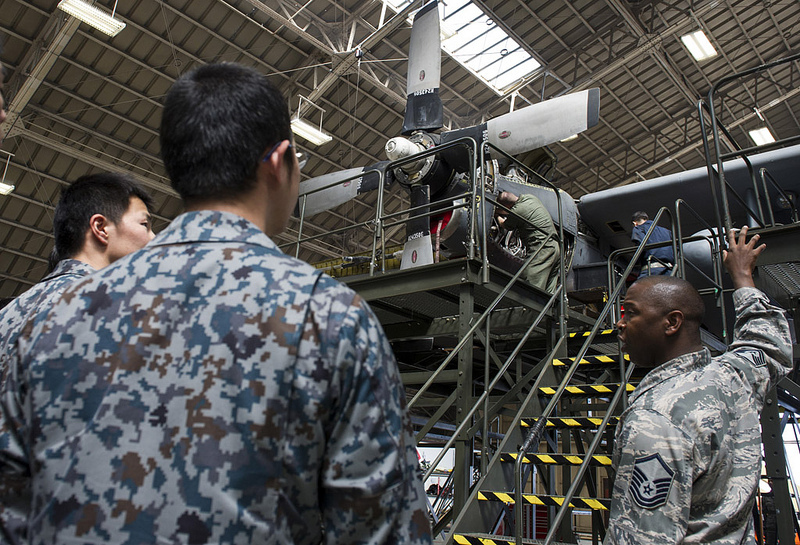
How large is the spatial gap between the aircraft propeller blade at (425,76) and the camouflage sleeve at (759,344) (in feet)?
20.6

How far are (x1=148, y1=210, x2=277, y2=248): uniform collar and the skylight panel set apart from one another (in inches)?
697

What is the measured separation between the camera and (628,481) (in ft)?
7.95

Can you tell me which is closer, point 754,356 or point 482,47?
point 754,356

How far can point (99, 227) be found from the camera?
236 centimetres

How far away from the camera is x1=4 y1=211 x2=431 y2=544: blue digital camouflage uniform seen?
1.02 metres

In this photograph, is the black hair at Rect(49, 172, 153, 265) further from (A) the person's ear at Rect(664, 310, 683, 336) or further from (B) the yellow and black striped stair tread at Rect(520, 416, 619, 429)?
(B) the yellow and black striped stair tread at Rect(520, 416, 619, 429)

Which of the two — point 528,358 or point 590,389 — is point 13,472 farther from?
point 528,358

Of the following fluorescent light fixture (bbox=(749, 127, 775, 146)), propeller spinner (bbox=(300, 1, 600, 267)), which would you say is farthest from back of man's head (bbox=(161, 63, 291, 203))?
fluorescent light fixture (bbox=(749, 127, 775, 146))

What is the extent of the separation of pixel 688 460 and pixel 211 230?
1.95 m

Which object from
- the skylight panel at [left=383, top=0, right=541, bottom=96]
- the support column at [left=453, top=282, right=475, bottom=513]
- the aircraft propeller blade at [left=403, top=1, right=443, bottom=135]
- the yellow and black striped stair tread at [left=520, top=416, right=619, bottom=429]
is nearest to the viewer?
the yellow and black striped stair tread at [left=520, top=416, right=619, bottom=429]

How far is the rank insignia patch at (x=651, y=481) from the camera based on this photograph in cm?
228

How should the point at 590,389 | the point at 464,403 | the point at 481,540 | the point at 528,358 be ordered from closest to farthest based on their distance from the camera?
the point at 481,540
the point at 590,389
the point at 464,403
the point at 528,358

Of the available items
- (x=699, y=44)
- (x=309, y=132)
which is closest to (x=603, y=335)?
(x=309, y=132)

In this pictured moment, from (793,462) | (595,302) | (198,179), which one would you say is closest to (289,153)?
(198,179)
